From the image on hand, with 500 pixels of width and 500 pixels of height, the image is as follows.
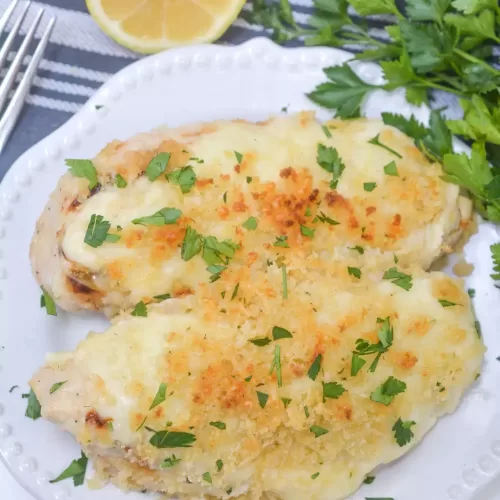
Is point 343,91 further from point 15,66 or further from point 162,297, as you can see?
point 15,66

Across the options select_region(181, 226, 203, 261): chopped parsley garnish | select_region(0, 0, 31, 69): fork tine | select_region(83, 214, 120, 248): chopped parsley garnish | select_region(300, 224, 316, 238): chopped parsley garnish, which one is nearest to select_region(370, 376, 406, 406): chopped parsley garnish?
select_region(300, 224, 316, 238): chopped parsley garnish

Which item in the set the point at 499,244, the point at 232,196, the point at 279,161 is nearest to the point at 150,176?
the point at 232,196

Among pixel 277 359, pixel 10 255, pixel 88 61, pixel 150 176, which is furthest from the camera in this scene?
pixel 88 61

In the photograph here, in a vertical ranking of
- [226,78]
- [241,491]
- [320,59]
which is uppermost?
[320,59]

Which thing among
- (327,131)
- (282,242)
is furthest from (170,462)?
(327,131)

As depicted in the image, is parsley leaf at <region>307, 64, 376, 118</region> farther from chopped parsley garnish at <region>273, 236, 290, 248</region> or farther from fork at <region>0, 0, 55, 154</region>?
fork at <region>0, 0, 55, 154</region>

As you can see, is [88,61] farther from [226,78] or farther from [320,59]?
[320,59]

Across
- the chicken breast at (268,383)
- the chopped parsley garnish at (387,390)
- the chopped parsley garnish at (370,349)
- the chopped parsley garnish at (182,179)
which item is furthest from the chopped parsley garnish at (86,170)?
the chopped parsley garnish at (387,390)
